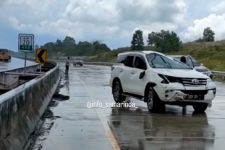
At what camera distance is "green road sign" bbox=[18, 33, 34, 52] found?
27297mm

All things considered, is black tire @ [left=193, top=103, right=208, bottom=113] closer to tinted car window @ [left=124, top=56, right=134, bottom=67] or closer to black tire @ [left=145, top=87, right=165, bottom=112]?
black tire @ [left=145, top=87, right=165, bottom=112]

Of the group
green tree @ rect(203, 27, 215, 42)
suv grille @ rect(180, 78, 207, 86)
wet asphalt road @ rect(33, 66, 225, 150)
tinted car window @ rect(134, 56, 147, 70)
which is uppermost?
green tree @ rect(203, 27, 215, 42)

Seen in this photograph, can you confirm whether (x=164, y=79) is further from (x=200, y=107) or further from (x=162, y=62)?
(x=200, y=107)

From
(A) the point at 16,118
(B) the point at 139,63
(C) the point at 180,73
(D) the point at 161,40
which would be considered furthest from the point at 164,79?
(D) the point at 161,40

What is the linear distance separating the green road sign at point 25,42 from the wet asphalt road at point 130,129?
883cm

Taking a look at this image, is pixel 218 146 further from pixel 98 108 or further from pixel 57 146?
pixel 98 108

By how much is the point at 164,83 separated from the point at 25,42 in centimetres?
1229

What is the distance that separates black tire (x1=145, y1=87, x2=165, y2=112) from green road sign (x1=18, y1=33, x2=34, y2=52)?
11189mm

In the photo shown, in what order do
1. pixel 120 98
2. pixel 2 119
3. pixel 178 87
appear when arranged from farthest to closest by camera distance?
pixel 120 98 < pixel 178 87 < pixel 2 119

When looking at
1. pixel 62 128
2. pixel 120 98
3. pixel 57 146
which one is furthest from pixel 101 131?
pixel 120 98

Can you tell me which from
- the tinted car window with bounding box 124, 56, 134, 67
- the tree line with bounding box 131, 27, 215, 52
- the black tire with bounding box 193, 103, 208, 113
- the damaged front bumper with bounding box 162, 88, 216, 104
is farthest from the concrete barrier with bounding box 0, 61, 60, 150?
the tree line with bounding box 131, 27, 215, 52

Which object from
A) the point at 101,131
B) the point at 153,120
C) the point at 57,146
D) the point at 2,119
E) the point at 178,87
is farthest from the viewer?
the point at 178,87

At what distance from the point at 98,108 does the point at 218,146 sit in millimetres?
8145

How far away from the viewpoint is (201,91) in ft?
55.1
